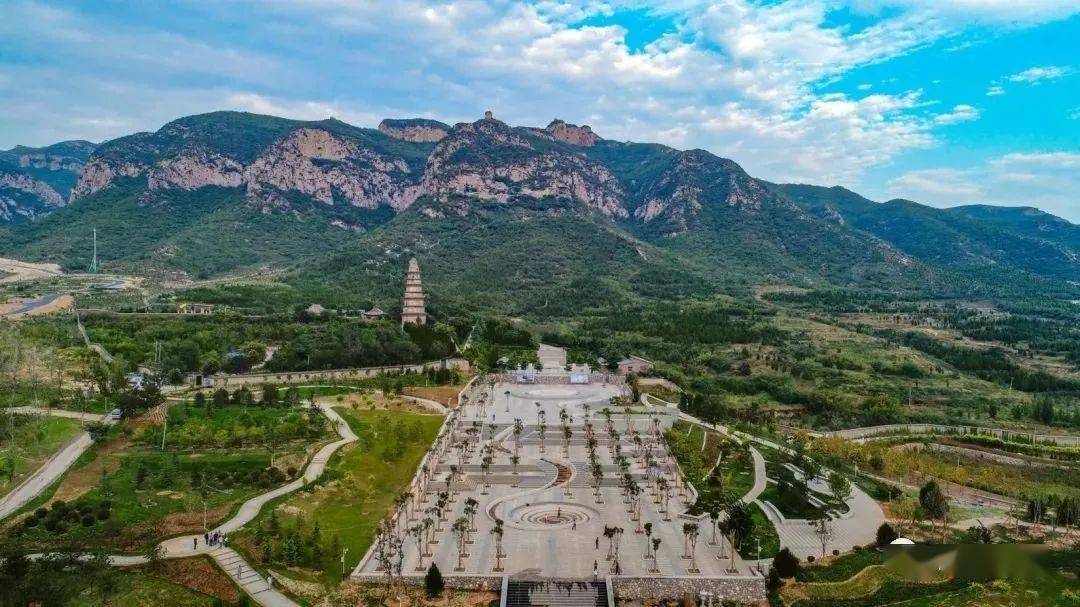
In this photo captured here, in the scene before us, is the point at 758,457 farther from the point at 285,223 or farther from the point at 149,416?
the point at 285,223

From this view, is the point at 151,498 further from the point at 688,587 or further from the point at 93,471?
the point at 688,587

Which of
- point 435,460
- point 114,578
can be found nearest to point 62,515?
point 114,578

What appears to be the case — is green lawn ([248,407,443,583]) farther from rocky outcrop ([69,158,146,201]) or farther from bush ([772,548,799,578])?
rocky outcrop ([69,158,146,201])

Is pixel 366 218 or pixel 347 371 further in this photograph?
pixel 366 218

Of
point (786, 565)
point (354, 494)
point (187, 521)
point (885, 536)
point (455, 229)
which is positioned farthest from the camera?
point (455, 229)

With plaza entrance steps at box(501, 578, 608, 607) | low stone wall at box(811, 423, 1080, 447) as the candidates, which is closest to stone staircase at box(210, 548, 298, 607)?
plaza entrance steps at box(501, 578, 608, 607)

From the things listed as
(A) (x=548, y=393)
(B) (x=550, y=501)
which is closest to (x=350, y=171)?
(A) (x=548, y=393)

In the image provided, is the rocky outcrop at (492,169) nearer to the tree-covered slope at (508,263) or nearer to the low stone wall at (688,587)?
the tree-covered slope at (508,263)
